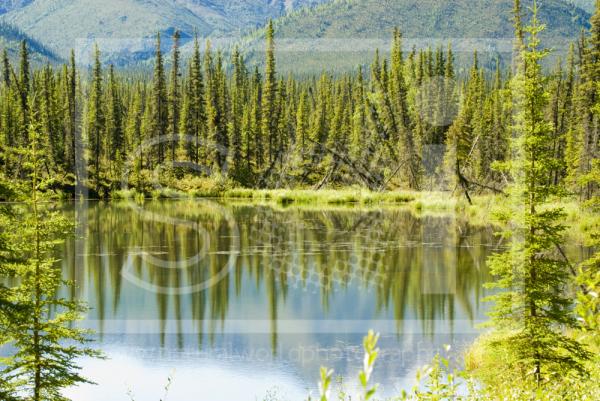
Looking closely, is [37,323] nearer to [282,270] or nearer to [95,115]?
[282,270]

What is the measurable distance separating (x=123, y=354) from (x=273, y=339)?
3.49 meters

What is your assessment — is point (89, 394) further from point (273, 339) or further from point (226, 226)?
point (226, 226)

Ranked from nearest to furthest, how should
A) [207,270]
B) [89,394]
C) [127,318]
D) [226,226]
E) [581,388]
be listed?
[581,388] → [89,394] → [127,318] → [207,270] → [226,226]

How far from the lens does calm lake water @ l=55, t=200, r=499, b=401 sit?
1404 cm

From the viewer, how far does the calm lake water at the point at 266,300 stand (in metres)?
14.0

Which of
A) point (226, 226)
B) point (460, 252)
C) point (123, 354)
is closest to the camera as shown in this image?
point (123, 354)

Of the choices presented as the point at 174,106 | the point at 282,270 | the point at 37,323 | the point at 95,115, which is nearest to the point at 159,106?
the point at 174,106

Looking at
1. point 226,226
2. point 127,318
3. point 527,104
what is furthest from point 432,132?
point 527,104

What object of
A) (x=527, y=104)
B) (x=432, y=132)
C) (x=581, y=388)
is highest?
(x=432, y=132)

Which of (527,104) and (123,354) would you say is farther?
(123,354)

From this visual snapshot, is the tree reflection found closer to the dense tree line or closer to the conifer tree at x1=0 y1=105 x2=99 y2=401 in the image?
the conifer tree at x1=0 y1=105 x2=99 y2=401

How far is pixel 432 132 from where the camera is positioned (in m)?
72.8

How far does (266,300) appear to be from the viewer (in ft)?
69.9

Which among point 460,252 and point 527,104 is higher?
point 527,104
